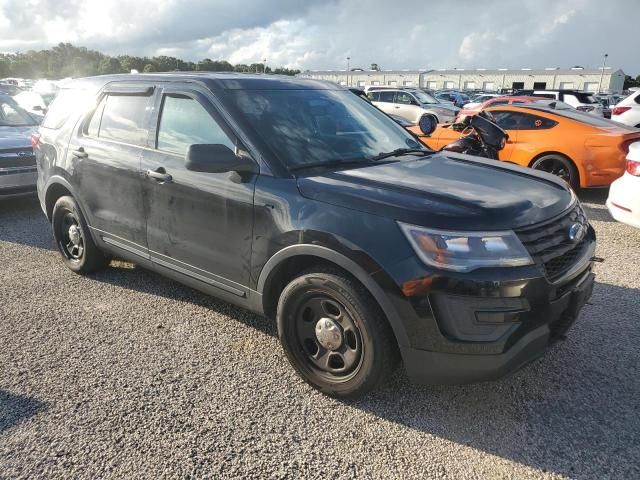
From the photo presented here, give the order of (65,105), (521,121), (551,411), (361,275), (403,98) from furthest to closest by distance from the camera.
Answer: (403,98) → (521,121) → (65,105) → (551,411) → (361,275)

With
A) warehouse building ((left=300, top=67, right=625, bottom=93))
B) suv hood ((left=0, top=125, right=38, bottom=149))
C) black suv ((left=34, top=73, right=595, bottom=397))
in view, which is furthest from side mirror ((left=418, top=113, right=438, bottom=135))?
warehouse building ((left=300, top=67, right=625, bottom=93))

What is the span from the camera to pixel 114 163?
392cm

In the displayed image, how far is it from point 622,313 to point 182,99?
367cm

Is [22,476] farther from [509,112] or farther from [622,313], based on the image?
[509,112]

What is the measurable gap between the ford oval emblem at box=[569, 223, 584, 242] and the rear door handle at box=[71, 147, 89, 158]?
12.0ft

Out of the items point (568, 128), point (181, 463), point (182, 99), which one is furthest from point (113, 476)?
point (568, 128)

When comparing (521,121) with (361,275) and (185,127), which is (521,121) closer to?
(185,127)

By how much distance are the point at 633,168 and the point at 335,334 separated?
13.4ft

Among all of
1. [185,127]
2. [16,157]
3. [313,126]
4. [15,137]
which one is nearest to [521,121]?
[313,126]

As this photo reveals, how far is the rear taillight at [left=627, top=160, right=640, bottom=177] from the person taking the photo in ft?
16.7

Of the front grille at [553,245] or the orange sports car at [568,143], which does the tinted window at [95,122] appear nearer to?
the front grille at [553,245]

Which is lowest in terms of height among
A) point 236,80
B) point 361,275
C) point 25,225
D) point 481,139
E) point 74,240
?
point 25,225

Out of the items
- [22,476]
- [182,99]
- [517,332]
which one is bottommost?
[22,476]

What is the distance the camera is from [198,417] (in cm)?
275
